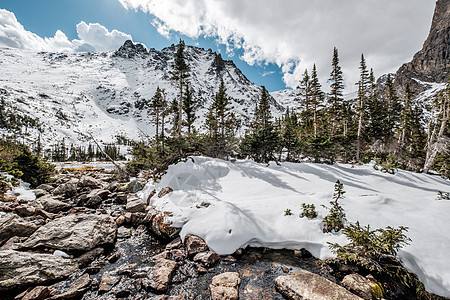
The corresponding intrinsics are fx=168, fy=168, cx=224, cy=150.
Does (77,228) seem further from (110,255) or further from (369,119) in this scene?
(369,119)

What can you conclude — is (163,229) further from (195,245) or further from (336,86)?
(336,86)

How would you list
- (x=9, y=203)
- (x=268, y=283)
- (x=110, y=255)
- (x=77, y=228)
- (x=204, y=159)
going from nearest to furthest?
(x=268, y=283) < (x=110, y=255) < (x=77, y=228) < (x=9, y=203) < (x=204, y=159)

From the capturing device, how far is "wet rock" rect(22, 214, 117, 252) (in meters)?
5.30

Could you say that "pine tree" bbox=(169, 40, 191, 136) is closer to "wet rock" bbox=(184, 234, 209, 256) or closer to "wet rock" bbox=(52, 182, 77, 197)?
"wet rock" bbox=(52, 182, 77, 197)

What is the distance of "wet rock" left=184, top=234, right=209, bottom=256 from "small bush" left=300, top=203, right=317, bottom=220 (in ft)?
11.6

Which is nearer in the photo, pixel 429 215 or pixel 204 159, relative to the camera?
pixel 429 215

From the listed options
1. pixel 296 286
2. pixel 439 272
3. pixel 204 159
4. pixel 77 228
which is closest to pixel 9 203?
pixel 77 228

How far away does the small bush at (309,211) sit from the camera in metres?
5.82

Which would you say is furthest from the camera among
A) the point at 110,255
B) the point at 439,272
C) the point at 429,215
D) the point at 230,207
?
the point at 230,207

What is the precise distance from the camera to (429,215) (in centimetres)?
514

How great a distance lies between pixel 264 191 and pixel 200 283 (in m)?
5.50

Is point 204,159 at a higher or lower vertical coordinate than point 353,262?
higher

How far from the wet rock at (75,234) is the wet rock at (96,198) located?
470 cm

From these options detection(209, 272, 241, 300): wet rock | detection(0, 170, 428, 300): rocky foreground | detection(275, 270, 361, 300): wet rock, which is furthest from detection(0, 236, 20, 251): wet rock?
detection(275, 270, 361, 300): wet rock
